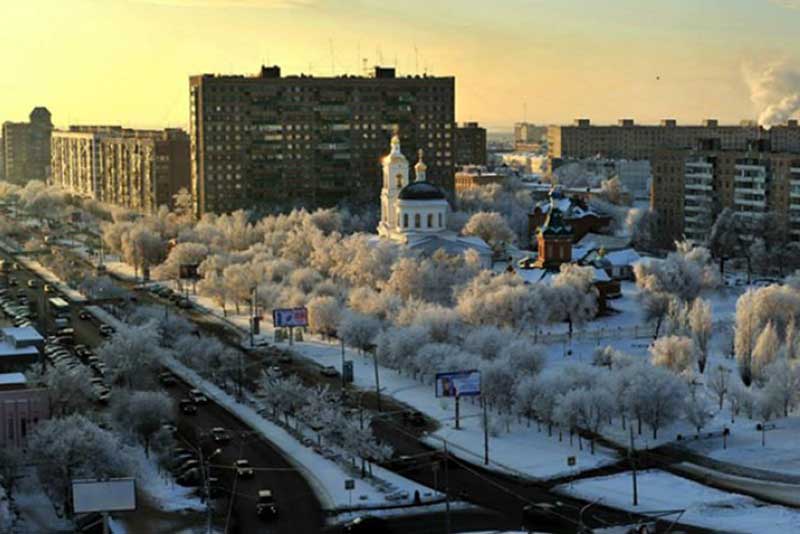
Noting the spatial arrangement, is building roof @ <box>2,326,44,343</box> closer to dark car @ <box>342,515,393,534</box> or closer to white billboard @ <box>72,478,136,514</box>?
white billboard @ <box>72,478,136,514</box>

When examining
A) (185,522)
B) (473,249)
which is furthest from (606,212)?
(185,522)

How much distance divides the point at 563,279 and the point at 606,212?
5148 cm

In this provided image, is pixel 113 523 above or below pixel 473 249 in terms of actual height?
below

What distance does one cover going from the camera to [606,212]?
381 feet

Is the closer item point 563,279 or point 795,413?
point 795,413


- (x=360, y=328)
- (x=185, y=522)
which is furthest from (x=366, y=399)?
(x=185, y=522)

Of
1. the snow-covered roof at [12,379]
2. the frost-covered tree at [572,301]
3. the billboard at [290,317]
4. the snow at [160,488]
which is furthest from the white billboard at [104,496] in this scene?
the frost-covered tree at [572,301]

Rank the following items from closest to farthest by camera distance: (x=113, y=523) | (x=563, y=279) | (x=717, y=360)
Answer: (x=113, y=523) < (x=717, y=360) < (x=563, y=279)

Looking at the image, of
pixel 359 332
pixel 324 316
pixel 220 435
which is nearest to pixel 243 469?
pixel 220 435

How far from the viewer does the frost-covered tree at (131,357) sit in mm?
50188

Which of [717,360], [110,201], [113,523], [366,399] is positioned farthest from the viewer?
[110,201]

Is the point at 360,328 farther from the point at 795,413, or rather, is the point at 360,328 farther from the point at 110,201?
the point at 110,201

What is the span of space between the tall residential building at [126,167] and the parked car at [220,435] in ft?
284

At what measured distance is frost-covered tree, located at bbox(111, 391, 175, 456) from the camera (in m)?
42.5
